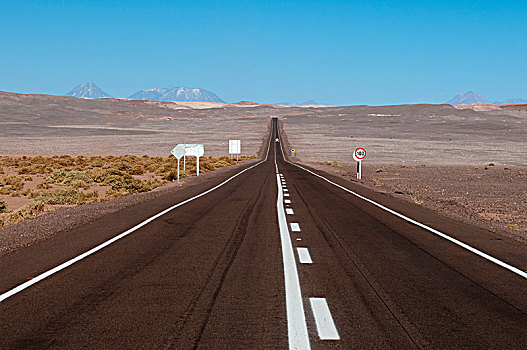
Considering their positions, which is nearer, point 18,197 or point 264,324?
point 264,324

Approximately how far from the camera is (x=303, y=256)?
8078 millimetres

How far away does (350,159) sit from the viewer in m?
67.6

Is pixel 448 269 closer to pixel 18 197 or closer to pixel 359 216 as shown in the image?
pixel 359 216

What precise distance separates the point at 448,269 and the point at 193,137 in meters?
98.7

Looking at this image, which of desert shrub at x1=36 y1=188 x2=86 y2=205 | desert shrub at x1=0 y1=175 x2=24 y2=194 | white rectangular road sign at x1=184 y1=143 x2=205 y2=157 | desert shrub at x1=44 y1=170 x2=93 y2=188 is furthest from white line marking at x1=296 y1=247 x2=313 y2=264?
desert shrub at x1=44 y1=170 x2=93 y2=188

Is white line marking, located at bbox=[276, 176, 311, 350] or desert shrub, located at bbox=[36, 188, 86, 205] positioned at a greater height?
white line marking, located at bbox=[276, 176, 311, 350]

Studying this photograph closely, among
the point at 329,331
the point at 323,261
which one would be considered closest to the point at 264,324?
the point at 329,331

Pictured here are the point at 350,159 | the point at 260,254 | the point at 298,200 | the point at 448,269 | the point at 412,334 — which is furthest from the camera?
the point at 350,159

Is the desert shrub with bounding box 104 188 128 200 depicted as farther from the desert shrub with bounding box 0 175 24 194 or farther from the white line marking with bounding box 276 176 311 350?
the white line marking with bounding box 276 176 311 350

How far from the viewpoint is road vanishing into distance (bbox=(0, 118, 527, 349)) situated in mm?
4609

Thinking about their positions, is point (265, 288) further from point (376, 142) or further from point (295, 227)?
point (376, 142)

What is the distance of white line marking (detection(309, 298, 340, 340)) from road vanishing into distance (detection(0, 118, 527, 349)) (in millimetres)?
23

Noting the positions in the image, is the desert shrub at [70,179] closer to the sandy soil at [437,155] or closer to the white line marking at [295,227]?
the sandy soil at [437,155]

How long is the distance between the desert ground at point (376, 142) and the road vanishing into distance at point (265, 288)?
3.34 m
